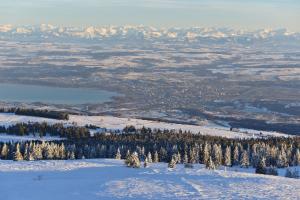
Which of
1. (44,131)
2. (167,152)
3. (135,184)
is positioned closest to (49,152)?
(167,152)

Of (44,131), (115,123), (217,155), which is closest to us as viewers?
(217,155)

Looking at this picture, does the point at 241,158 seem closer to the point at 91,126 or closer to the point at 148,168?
the point at 148,168

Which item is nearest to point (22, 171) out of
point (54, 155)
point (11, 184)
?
point (11, 184)

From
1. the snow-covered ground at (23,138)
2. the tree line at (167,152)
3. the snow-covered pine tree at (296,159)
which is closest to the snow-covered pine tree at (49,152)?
the tree line at (167,152)

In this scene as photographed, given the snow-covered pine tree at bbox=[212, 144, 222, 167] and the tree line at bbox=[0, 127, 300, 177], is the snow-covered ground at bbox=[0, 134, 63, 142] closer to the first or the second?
the tree line at bbox=[0, 127, 300, 177]

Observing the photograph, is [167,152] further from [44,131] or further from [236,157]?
[44,131]

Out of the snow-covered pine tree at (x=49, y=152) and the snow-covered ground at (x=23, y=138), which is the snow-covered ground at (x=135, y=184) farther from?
the snow-covered ground at (x=23, y=138)

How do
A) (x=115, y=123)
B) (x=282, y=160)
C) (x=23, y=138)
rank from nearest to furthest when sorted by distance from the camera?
(x=282, y=160), (x=23, y=138), (x=115, y=123)

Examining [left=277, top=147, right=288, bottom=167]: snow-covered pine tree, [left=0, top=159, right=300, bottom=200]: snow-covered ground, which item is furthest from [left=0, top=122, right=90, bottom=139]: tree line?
[left=0, top=159, right=300, bottom=200]: snow-covered ground

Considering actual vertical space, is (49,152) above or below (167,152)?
below
